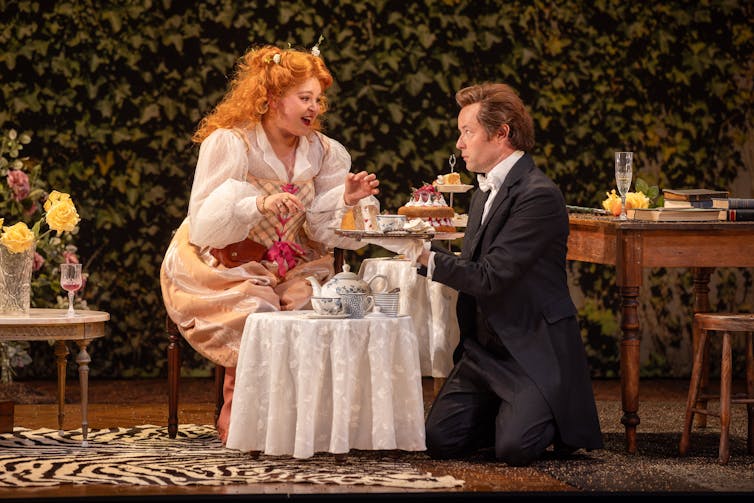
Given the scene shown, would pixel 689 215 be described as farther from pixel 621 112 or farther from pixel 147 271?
pixel 147 271

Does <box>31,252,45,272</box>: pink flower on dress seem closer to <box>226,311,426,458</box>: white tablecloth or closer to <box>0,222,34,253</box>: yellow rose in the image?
<box>0,222,34,253</box>: yellow rose

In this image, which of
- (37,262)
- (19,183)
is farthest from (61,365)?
(19,183)

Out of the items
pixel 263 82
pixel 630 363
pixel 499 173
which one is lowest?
pixel 630 363

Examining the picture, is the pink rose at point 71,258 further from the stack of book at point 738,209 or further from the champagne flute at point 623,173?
the stack of book at point 738,209

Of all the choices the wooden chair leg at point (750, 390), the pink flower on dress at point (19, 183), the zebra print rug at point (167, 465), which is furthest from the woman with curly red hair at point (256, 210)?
the wooden chair leg at point (750, 390)

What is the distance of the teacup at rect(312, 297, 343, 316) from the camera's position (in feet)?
15.0

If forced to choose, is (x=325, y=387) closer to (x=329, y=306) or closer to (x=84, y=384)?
(x=329, y=306)

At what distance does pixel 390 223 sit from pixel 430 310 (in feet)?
2.33

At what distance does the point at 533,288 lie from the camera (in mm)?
4797

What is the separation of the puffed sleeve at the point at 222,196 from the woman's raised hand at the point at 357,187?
37 cm

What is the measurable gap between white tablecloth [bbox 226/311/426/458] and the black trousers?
323 millimetres

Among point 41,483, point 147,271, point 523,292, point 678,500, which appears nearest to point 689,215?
point 523,292

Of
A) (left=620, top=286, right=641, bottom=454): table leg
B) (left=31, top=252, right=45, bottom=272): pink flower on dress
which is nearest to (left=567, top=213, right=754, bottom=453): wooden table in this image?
(left=620, top=286, right=641, bottom=454): table leg

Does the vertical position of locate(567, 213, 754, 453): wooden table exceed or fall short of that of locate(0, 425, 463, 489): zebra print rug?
it exceeds it
